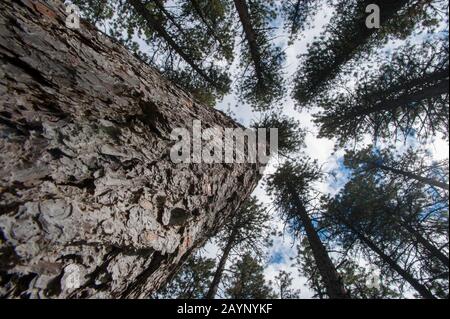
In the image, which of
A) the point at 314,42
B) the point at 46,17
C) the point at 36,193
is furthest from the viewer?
the point at 314,42

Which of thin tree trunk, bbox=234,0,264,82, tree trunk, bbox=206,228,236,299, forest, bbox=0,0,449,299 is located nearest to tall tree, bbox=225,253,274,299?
tree trunk, bbox=206,228,236,299

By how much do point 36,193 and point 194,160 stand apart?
1.55 metres

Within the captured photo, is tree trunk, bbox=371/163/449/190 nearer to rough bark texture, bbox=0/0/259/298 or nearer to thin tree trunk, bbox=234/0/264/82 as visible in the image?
thin tree trunk, bbox=234/0/264/82

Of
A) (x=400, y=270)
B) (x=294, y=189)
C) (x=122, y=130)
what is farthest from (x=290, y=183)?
(x=122, y=130)

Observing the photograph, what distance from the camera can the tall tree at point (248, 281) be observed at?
36.0 ft

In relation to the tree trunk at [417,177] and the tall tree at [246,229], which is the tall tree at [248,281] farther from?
the tree trunk at [417,177]

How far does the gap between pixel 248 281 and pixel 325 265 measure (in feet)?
17.9

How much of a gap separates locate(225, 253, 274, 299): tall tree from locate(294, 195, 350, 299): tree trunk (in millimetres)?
3293

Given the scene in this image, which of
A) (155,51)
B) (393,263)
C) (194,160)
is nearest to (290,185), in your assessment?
(393,263)

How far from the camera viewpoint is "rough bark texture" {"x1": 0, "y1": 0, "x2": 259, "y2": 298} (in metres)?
1.17

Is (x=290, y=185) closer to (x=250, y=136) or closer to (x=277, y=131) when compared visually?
(x=277, y=131)

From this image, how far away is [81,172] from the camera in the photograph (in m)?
1.48

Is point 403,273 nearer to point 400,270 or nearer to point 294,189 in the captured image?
point 400,270

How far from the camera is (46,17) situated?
2152 mm
